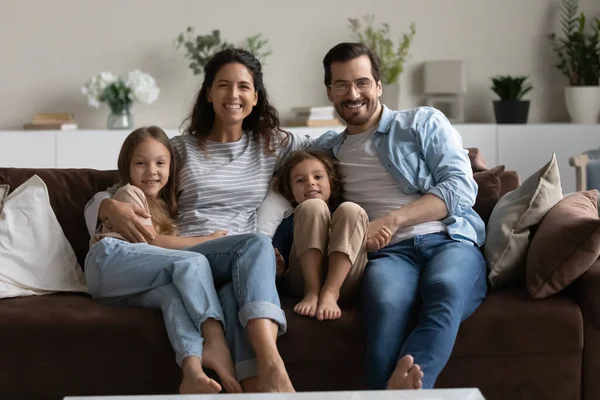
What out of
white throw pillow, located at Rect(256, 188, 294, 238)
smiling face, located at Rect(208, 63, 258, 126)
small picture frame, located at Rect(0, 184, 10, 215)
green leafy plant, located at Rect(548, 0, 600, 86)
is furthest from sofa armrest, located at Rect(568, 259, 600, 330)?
green leafy plant, located at Rect(548, 0, 600, 86)

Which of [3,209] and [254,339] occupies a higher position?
[3,209]

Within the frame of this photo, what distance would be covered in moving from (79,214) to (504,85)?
3.01 meters

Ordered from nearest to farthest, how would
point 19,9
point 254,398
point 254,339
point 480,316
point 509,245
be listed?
point 254,398 → point 254,339 → point 480,316 → point 509,245 → point 19,9

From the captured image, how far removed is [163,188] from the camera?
2.96 metres

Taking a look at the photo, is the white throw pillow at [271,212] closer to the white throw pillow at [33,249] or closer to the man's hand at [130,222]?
the man's hand at [130,222]

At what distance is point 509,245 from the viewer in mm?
2688

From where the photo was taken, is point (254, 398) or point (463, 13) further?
point (463, 13)

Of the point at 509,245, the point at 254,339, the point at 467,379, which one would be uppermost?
the point at 509,245

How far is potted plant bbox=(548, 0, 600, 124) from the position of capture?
515cm

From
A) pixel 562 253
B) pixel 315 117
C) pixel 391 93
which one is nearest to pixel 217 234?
pixel 562 253

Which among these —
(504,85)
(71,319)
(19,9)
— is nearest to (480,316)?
(71,319)

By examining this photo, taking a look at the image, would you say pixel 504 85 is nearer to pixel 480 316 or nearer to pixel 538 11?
pixel 538 11

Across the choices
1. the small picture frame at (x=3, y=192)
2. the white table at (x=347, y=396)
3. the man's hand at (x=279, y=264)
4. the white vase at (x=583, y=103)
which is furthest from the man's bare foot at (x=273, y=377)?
the white vase at (x=583, y=103)

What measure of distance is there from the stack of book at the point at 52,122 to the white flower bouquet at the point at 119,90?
6.2 inches
